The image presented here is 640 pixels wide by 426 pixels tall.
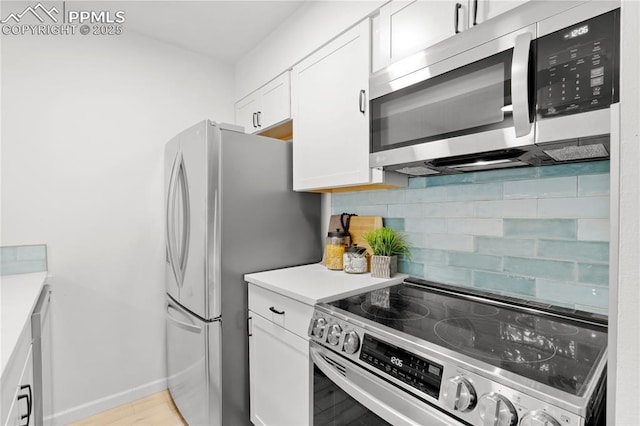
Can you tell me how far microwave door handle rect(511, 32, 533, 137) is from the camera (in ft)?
3.08

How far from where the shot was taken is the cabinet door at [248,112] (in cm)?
238

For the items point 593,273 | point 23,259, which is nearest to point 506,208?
point 593,273

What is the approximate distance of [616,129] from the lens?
0.43m

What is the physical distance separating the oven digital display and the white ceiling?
1.92 m

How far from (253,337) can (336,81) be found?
4.72 ft

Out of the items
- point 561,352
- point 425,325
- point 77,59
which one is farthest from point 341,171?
point 77,59

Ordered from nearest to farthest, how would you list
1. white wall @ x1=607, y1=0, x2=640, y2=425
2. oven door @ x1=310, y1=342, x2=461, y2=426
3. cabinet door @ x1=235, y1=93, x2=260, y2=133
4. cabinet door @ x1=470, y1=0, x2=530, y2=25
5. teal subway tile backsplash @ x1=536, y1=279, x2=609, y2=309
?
white wall @ x1=607, y1=0, x2=640, y2=425 < oven door @ x1=310, y1=342, x2=461, y2=426 < cabinet door @ x1=470, y1=0, x2=530, y2=25 < teal subway tile backsplash @ x1=536, y1=279, x2=609, y2=309 < cabinet door @ x1=235, y1=93, x2=260, y2=133

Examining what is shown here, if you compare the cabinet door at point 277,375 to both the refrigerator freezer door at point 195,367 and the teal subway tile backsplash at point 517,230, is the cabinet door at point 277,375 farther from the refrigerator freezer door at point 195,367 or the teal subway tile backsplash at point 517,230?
the teal subway tile backsplash at point 517,230

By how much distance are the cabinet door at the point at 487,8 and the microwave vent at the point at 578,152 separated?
481mm

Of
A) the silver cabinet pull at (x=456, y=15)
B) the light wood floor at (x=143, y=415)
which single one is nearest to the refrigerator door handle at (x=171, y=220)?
the light wood floor at (x=143, y=415)

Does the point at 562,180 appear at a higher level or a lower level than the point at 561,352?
higher

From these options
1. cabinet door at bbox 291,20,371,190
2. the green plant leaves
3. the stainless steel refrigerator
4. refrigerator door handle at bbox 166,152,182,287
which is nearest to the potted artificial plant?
the green plant leaves

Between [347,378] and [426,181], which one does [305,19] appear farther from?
[347,378]

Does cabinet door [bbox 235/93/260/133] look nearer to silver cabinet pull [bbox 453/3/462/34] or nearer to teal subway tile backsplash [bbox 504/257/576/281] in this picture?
silver cabinet pull [bbox 453/3/462/34]
